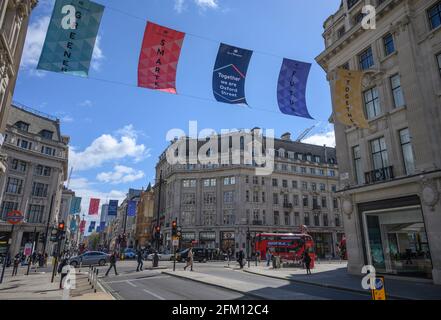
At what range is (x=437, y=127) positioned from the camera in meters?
16.1

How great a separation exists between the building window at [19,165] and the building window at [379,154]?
168 feet

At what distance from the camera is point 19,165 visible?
4803cm

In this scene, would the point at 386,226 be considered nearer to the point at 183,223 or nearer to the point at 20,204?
the point at 183,223

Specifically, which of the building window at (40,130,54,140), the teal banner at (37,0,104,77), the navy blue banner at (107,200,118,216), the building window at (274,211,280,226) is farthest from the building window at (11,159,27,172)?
the building window at (274,211,280,226)

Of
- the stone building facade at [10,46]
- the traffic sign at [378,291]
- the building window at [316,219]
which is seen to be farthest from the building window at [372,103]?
the building window at [316,219]

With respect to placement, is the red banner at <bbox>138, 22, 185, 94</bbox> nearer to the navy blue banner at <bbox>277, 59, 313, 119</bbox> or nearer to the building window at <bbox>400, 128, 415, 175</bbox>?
the navy blue banner at <bbox>277, 59, 313, 119</bbox>

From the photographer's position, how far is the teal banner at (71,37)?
11.0m

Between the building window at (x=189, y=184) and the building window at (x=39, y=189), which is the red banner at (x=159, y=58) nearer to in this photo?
the building window at (x=39, y=189)

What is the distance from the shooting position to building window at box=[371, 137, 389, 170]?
18956 mm

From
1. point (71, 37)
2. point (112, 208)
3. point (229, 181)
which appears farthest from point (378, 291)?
point (229, 181)

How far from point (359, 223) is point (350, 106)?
862 centimetres

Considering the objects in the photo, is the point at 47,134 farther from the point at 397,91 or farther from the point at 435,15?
the point at 435,15

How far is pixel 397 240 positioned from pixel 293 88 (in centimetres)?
1163
